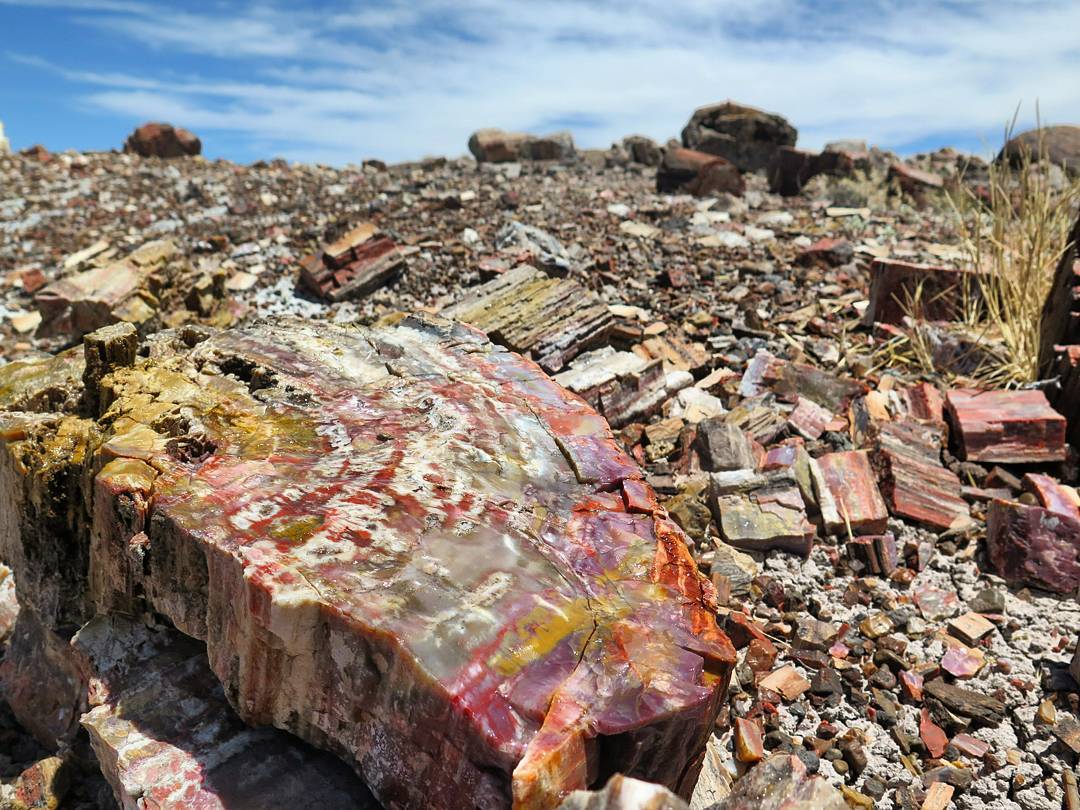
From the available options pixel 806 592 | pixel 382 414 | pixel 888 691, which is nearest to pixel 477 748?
pixel 382 414

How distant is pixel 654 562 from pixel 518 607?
0.45 metres

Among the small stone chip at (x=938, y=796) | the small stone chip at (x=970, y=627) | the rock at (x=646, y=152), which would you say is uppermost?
the rock at (x=646, y=152)

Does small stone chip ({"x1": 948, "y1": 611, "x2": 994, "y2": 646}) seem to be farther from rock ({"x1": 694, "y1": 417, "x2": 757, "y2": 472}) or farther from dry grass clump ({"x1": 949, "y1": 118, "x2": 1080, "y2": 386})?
dry grass clump ({"x1": 949, "y1": 118, "x2": 1080, "y2": 386})

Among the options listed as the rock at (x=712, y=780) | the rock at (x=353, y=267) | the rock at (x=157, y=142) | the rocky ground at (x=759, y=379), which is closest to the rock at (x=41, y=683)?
the rocky ground at (x=759, y=379)

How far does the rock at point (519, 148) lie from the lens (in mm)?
15047

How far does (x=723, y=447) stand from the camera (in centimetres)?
361

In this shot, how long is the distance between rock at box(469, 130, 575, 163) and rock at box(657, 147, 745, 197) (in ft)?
13.7

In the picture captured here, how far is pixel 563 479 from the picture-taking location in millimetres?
2215

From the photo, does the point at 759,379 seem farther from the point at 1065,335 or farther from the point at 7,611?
the point at 7,611

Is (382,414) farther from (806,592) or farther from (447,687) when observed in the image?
(806,592)

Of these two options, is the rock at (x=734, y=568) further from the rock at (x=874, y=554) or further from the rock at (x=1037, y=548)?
the rock at (x=1037, y=548)

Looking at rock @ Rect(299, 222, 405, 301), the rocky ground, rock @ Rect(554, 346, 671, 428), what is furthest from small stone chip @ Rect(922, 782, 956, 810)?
rock @ Rect(299, 222, 405, 301)

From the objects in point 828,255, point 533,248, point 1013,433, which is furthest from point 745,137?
point 1013,433

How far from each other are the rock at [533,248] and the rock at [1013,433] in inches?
130
